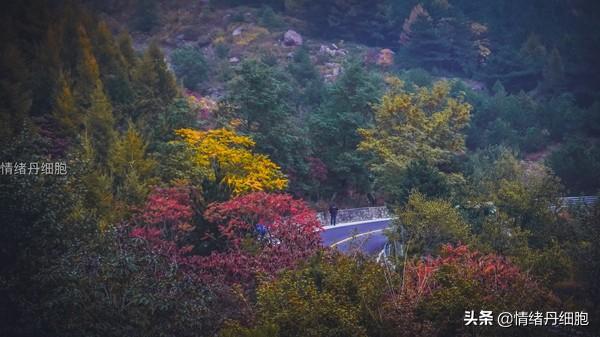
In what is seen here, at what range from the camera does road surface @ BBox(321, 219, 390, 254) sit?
27.1 m

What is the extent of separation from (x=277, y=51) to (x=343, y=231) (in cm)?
4190

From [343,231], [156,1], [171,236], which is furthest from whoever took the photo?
[156,1]

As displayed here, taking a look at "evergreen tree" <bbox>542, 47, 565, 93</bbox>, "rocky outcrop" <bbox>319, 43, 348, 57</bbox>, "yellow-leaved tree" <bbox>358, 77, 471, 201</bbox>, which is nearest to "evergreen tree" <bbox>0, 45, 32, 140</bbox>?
"yellow-leaved tree" <bbox>358, 77, 471, 201</bbox>

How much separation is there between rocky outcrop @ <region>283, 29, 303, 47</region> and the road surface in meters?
40.1

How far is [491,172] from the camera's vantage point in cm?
4056

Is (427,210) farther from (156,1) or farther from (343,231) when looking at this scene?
(156,1)

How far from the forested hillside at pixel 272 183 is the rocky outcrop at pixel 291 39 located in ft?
2.55

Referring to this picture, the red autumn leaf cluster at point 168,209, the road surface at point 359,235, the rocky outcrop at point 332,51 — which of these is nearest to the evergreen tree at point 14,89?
the red autumn leaf cluster at point 168,209

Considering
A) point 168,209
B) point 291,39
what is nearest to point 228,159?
point 168,209

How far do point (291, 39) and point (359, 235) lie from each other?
4600cm

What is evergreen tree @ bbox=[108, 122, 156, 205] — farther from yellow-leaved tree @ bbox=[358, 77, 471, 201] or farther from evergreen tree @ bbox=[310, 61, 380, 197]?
evergreen tree @ bbox=[310, 61, 380, 197]

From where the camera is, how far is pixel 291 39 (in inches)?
2837

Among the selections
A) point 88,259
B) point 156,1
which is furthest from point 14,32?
point 156,1

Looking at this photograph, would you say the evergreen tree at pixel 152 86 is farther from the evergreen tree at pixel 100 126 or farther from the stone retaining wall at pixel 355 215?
the stone retaining wall at pixel 355 215
